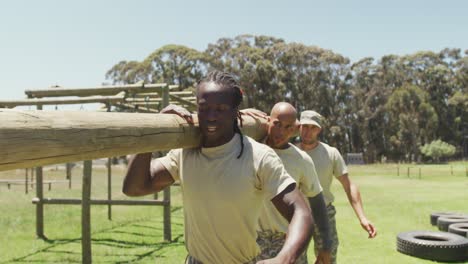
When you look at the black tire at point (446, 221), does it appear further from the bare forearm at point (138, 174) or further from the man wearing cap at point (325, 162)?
the bare forearm at point (138, 174)

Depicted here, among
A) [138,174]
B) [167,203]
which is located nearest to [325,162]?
[138,174]

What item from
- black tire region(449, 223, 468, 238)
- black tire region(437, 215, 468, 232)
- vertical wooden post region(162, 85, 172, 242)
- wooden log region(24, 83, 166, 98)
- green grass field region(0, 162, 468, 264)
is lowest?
green grass field region(0, 162, 468, 264)

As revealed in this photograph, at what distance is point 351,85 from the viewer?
55688 millimetres

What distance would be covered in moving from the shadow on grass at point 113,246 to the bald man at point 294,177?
478cm

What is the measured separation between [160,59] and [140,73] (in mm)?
2436

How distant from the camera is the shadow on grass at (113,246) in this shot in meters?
7.96

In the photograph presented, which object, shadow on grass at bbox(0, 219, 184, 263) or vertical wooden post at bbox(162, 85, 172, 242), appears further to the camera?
vertical wooden post at bbox(162, 85, 172, 242)

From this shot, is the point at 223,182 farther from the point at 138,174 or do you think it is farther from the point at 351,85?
the point at 351,85

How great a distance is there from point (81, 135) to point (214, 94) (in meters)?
0.71

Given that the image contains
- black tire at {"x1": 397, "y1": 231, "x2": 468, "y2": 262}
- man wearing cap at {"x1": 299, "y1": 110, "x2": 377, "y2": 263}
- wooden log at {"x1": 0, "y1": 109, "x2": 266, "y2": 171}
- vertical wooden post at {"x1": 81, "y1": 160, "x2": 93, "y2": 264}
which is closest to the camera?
wooden log at {"x1": 0, "y1": 109, "x2": 266, "y2": 171}

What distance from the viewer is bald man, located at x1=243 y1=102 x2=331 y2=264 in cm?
352

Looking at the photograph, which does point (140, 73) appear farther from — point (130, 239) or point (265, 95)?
point (130, 239)

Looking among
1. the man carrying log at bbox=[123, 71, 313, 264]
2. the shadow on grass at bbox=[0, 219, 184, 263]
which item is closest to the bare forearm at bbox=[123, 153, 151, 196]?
the man carrying log at bbox=[123, 71, 313, 264]

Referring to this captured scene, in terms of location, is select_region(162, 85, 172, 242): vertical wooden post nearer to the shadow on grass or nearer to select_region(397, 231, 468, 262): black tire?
the shadow on grass
